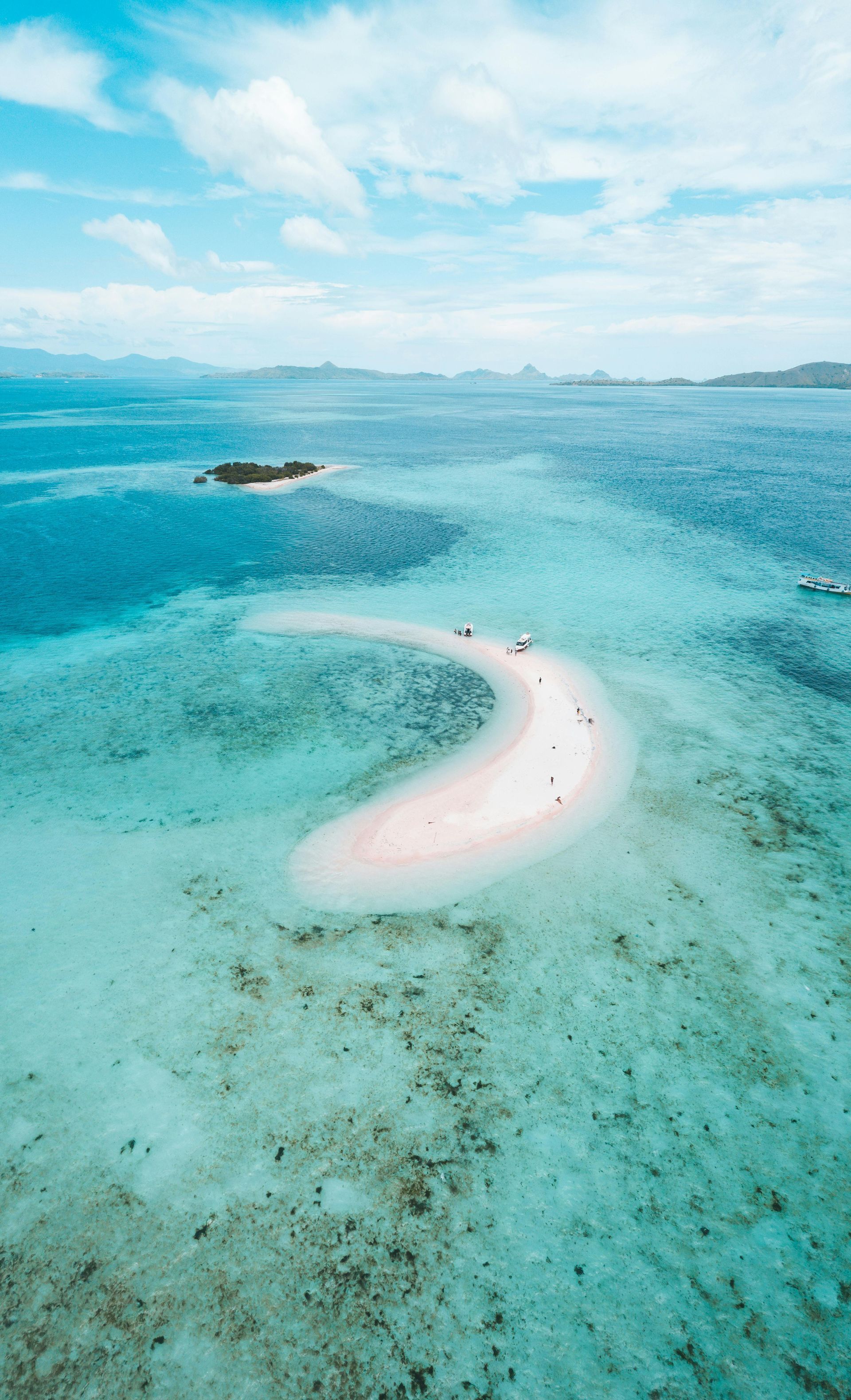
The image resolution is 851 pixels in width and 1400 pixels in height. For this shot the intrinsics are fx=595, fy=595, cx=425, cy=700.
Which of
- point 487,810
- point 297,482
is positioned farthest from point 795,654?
point 297,482

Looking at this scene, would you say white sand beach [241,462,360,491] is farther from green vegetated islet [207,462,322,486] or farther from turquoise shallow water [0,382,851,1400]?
turquoise shallow water [0,382,851,1400]

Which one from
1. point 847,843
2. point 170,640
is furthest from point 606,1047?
point 170,640

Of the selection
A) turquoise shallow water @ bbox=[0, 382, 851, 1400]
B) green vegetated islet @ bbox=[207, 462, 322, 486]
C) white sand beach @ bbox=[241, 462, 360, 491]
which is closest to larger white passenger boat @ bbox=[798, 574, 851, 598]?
turquoise shallow water @ bbox=[0, 382, 851, 1400]

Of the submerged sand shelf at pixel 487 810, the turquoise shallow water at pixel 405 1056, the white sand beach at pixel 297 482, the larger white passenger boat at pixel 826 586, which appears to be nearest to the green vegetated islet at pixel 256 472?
the white sand beach at pixel 297 482

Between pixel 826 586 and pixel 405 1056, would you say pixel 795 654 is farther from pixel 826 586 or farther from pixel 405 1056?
pixel 405 1056

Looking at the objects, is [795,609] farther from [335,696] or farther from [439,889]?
[439,889]

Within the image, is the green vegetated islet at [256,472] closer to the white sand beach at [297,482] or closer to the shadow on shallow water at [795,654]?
the white sand beach at [297,482]
